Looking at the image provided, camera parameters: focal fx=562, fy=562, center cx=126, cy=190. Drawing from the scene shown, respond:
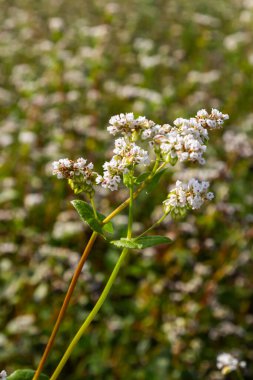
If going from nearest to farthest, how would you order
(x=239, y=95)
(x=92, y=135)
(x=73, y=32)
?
(x=92, y=135) → (x=239, y=95) → (x=73, y=32)

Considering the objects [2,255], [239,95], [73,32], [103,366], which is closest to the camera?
[103,366]

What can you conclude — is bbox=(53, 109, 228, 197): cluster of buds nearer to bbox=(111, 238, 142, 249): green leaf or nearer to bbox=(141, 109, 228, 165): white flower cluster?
bbox=(141, 109, 228, 165): white flower cluster

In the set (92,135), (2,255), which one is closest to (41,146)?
(92,135)

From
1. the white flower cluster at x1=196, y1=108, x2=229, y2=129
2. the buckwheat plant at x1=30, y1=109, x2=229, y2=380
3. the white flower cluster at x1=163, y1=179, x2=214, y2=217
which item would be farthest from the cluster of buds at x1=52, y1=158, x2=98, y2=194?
the white flower cluster at x1=196, y1=108, x2=229, y2=129

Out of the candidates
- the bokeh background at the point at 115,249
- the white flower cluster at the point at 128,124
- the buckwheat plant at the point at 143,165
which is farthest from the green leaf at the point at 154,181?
the bokeh background at the point at 115,249

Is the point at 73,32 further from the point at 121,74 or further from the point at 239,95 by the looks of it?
the point at 239,95

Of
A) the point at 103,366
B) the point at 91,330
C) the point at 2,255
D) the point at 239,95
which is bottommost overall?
the point at 103,366
